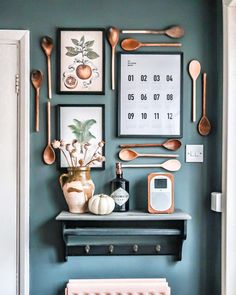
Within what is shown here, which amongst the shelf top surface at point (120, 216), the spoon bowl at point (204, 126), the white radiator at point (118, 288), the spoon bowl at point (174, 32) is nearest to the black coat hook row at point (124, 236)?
the shelf top surface at point (120, 216)

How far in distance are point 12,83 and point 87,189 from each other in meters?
0.72

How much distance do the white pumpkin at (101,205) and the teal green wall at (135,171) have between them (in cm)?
17

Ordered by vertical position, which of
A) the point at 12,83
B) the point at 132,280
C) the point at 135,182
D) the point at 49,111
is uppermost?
the point at 12,83

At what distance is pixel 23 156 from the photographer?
2.18 meters

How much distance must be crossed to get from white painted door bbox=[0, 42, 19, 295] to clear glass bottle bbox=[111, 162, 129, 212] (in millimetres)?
547

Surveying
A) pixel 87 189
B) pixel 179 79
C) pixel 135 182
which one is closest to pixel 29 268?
pixel 87 189

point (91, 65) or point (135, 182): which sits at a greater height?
point (91, 65)

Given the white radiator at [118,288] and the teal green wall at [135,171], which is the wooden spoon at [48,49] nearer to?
the teal green wall at [135,171]

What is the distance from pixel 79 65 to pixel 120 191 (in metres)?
0.73

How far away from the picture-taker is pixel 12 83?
2197mm

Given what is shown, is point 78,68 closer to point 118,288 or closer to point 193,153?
point 193,153

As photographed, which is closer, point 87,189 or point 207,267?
point 87,189

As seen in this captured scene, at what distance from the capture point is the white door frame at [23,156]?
2170 mm

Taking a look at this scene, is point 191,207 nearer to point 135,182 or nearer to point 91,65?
point 135,182
